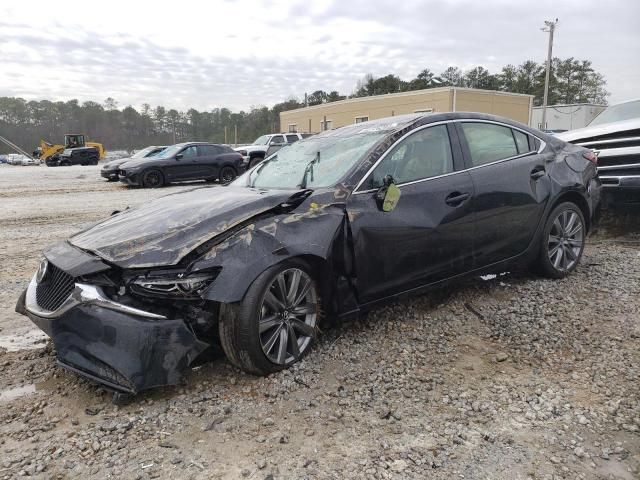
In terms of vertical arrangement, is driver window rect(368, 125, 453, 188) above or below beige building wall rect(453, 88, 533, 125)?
below

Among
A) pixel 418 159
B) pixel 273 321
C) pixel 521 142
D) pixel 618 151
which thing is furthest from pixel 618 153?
pixel 273 321

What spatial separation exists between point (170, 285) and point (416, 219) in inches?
70.1

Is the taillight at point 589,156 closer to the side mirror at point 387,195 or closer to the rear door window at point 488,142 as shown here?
the rear door window at point 488,142

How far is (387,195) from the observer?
138 inches

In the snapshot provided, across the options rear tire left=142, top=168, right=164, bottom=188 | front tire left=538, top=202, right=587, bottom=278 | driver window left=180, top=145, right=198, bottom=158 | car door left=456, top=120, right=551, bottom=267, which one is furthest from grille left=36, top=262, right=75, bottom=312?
driver window left=180, top=145, right=198, bottom=158

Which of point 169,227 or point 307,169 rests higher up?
point 307,169

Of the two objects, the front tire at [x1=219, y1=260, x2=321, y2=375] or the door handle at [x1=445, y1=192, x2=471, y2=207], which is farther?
the door handle at [x1=445, y1=192, x2=471, y2=207]

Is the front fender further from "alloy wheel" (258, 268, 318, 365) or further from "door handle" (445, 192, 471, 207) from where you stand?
"door handle" (445, 192, 471, 207)

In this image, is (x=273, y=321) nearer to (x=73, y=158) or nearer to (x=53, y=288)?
(x=53, y=288)

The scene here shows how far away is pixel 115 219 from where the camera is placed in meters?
3.68

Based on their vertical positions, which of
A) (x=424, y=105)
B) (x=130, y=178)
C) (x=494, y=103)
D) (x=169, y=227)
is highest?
(x=494, y=103)

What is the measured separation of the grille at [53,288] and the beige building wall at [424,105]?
33951mm

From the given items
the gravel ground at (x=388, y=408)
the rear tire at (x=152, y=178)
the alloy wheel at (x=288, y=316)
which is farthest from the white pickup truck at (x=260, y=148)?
the alloy wheel at (x=288, y=316)

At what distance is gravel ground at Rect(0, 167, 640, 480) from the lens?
2387mm
